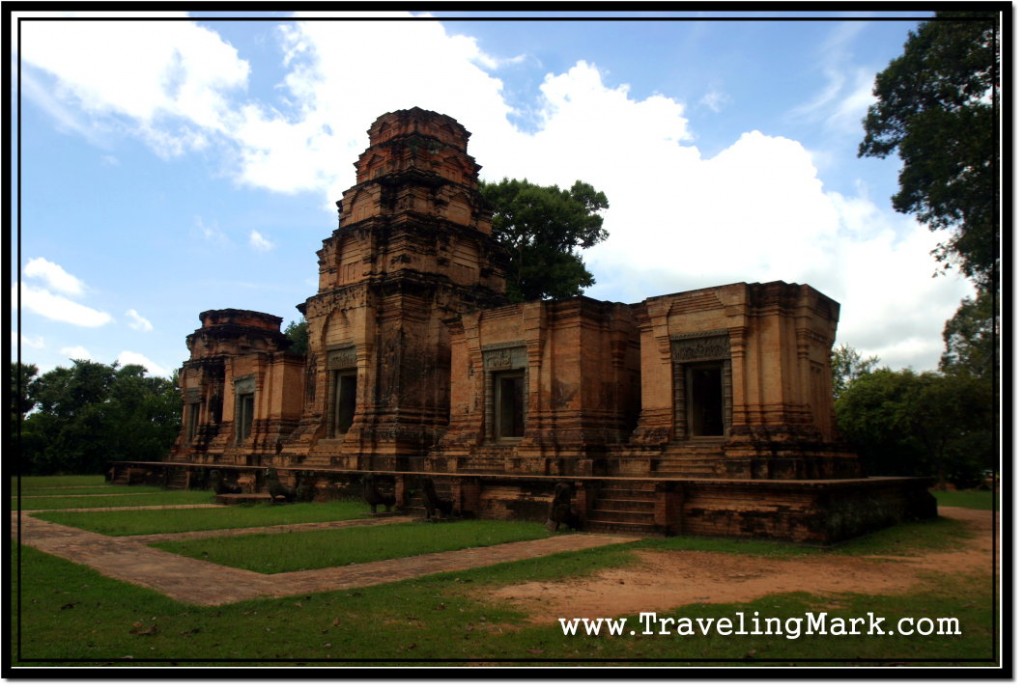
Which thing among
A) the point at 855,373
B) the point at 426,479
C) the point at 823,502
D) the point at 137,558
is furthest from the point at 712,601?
the point at 855,373

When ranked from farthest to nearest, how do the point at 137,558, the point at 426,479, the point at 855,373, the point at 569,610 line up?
the point at 855,373 < the point at 426,479 < the point at 137,558 < the point at 569,610

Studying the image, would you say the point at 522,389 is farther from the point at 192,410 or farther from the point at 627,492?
the point at 192,410

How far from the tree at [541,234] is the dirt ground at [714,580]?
85.3ft

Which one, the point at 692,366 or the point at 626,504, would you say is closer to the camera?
the point at 626,504

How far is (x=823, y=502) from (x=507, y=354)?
10663 mm

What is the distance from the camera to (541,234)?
37281 millimetres

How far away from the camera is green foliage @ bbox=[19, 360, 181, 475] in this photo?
3662cm

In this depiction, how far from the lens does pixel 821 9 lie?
5965mm

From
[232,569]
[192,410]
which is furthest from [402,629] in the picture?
[192,410]

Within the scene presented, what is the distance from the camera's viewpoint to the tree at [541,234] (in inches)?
1437

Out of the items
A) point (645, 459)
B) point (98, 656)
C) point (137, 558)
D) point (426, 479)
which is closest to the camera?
point (98, 656)

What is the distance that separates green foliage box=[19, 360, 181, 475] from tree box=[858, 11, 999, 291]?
3507 centimetres

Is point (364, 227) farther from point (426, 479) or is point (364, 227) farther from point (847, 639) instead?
point (847, 639)

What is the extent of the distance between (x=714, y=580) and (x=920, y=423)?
826 inches
